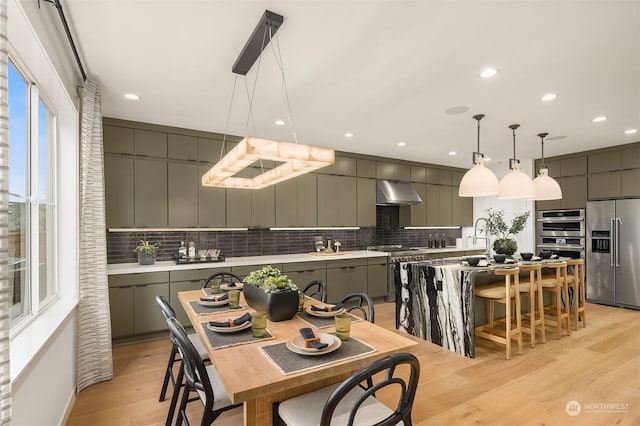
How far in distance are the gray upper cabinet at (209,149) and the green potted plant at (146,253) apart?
4.32ft

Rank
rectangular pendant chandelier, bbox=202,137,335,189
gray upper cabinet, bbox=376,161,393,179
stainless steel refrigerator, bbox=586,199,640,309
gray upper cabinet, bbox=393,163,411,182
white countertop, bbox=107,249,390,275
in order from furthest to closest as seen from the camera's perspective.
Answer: gray upper cabinet, bbox=393,163,411,182
gray upper cabinet, bbox=376,161,393,179
stainless steel refrigerator, bbox=586,199,640,309
white countertop, bbox=107,249,390,275
rectangular pendant chandelier, bbox=202,137,335,189

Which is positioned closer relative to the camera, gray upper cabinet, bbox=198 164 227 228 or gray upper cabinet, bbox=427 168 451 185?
gray upper cabinet, bbox=198 164 227 228

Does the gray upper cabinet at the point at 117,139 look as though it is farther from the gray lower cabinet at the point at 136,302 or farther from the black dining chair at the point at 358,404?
the black dining chair at the point at 358,404

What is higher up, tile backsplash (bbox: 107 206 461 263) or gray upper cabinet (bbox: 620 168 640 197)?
gray upper cabinet (bbox: 620 168 640 197)

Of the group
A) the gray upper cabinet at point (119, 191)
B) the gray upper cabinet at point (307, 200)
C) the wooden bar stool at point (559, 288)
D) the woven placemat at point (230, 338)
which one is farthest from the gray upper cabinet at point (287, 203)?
the wooden bar stool at point (559, 288)

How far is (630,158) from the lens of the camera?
5219mm

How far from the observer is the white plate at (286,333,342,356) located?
5.25 ft

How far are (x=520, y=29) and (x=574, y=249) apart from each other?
515 centimetres

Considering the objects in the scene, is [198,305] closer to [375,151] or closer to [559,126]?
[375,151]

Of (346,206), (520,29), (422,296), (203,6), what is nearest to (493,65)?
(520,29)

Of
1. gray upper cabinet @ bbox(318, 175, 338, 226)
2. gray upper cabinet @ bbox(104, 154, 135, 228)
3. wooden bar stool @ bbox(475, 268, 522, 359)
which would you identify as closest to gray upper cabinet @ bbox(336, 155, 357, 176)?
gray upper cabinet @ bbox(318, 175, 338, 226)

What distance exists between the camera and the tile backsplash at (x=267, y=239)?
425 centimetres

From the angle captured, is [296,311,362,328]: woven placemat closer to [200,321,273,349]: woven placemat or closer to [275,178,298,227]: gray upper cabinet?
[200,321,273,349]: woven placemat

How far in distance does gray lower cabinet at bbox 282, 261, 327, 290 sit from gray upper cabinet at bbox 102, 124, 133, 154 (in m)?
2.50
